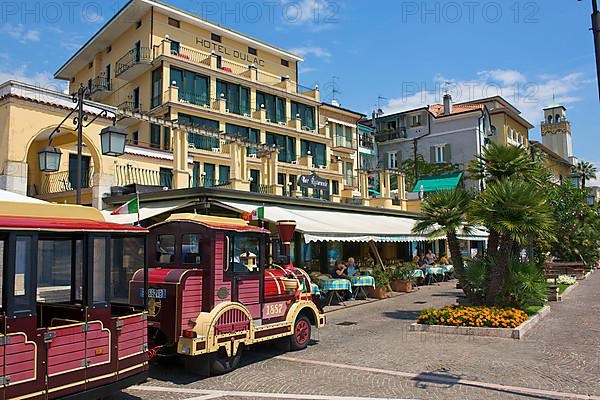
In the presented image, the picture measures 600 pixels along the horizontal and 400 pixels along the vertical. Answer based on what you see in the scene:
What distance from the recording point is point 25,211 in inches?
231

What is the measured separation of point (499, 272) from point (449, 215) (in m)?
2.08

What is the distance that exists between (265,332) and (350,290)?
8.36 meters

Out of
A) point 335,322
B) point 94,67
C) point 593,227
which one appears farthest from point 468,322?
point 94,67

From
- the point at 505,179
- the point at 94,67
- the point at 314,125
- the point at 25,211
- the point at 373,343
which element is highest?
the point at 94,67

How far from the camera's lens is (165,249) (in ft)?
30.1

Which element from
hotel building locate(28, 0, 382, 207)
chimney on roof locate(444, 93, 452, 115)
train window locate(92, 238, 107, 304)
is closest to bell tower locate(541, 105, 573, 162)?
chimney on roof locate(444, 93, 452, 115)

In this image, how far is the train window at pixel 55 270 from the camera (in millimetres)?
6012

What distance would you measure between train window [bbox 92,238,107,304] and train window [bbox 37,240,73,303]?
1.53 ft

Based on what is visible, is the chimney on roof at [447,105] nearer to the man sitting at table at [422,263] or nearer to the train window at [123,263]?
the man sitting at table at [422,263]

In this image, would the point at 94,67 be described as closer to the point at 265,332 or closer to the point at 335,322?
the point at 335,322

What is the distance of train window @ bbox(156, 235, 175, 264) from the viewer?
356 inches

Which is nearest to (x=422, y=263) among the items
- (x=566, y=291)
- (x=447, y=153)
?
(x=566, y=291)

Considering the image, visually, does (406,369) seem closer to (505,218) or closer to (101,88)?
(505,218)

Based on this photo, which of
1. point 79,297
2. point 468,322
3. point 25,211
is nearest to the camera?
point 25,211
